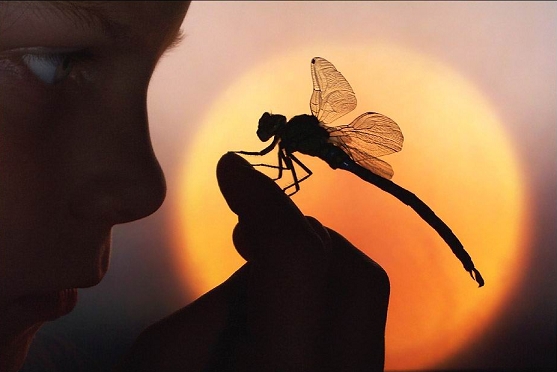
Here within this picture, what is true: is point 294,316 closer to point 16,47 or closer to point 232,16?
point 16,47

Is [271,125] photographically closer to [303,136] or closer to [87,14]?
[303,136]

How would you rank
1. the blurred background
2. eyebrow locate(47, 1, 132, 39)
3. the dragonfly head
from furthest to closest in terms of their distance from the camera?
the blurred background
the dragonfly head
eyebrow locate(47, 1, 132, 39)

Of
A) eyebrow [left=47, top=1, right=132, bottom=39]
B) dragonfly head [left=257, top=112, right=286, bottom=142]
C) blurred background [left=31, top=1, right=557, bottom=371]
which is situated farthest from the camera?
blurred background [left=31, top=1, right=557, bottom=371]

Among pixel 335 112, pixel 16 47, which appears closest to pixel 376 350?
pixel 335 112

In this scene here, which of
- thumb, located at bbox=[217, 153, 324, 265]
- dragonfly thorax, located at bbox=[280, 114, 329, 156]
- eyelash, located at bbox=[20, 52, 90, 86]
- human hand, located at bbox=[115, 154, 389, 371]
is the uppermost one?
eyelash, located at bbox=[20, 52, 90, 86]

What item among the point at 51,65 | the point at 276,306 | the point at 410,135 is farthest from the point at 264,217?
the point at 410,135

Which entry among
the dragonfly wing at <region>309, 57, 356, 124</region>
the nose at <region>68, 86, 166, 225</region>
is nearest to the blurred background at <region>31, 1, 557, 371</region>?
the dragonfly wing at <region>309, 57, 356, 124</region>

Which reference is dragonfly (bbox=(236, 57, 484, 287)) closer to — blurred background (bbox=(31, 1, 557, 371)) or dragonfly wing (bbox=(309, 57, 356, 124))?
dragonfly wing (bbox=(309, 57, 356, 124))
